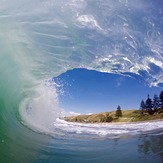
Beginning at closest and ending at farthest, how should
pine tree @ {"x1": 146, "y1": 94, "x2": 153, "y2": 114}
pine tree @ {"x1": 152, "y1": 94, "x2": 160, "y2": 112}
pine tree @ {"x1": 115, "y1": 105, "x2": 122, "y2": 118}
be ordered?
pine tree @ {"x1": 146, "y1": 94, "x2": 153, "y2": 114} < pine tree @ {"x1": 152, "y1": 94, "x2": 160, "y2": 112} < pine tree @ {"x1": 115, "y1": 105, "x2": 122, "y2": 118}

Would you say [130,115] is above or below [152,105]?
below

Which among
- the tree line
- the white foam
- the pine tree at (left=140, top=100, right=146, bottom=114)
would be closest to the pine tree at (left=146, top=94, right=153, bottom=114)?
the tree line

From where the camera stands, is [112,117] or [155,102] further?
[112,117]

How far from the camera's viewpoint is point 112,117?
13188 mm

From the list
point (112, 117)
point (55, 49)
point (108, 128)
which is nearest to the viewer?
point (55, 49)

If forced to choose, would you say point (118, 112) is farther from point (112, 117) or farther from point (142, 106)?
point (142, 106)

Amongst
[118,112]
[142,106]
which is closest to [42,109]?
[118,112]

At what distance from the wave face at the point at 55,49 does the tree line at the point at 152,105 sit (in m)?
0.94

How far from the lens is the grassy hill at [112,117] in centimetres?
1286

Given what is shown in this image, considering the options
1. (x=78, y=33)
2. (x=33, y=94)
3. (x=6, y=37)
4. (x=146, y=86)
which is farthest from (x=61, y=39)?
(x=146, y=86)

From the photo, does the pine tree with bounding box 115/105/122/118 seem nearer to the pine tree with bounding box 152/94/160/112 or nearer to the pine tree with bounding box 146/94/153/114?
the pine tree with bounding box 146/94/153/114

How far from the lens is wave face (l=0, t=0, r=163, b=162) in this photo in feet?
37.3

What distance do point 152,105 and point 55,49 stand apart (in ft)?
16.4

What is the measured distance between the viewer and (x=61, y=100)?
43.2ft
